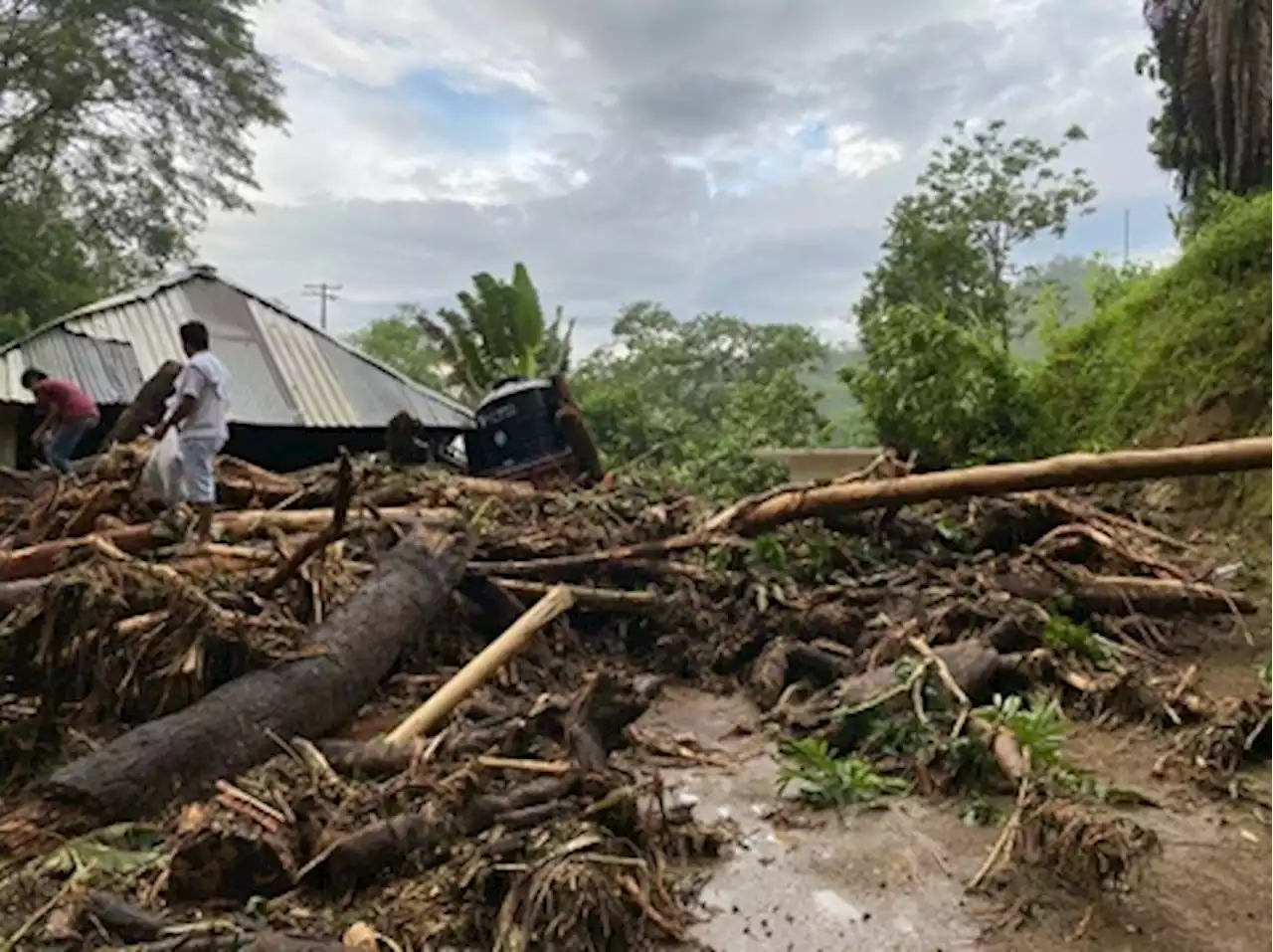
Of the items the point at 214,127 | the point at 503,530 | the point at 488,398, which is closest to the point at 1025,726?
A: the point at 503,530

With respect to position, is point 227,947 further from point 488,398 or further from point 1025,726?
point 488,398

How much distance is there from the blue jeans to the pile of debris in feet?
3.88

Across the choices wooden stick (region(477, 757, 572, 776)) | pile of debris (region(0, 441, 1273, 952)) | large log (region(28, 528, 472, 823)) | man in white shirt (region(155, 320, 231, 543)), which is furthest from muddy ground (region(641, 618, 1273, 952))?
man in white shirt (region(155, 320, 231, 543))

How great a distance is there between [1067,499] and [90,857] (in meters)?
6.19

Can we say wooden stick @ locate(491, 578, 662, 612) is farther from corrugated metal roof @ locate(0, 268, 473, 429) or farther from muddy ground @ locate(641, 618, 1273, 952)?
corrugated metal roof @ locate(0, 268, 473, 429)

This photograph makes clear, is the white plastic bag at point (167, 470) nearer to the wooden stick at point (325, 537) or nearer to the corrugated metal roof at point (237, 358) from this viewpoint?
the wooden stick at point (325, 537)

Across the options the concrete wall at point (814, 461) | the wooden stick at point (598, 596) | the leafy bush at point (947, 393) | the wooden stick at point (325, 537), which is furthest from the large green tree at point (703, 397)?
the wooden stick at point (325, 537)

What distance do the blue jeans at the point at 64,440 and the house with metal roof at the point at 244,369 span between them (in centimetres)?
253

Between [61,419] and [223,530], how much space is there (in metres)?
3.75

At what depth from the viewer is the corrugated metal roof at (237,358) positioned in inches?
456

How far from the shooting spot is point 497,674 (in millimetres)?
4980

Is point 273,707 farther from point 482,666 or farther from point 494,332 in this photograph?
point 494,332

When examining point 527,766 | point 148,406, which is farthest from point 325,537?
point 148,406

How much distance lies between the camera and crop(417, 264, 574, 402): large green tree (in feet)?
48.6
